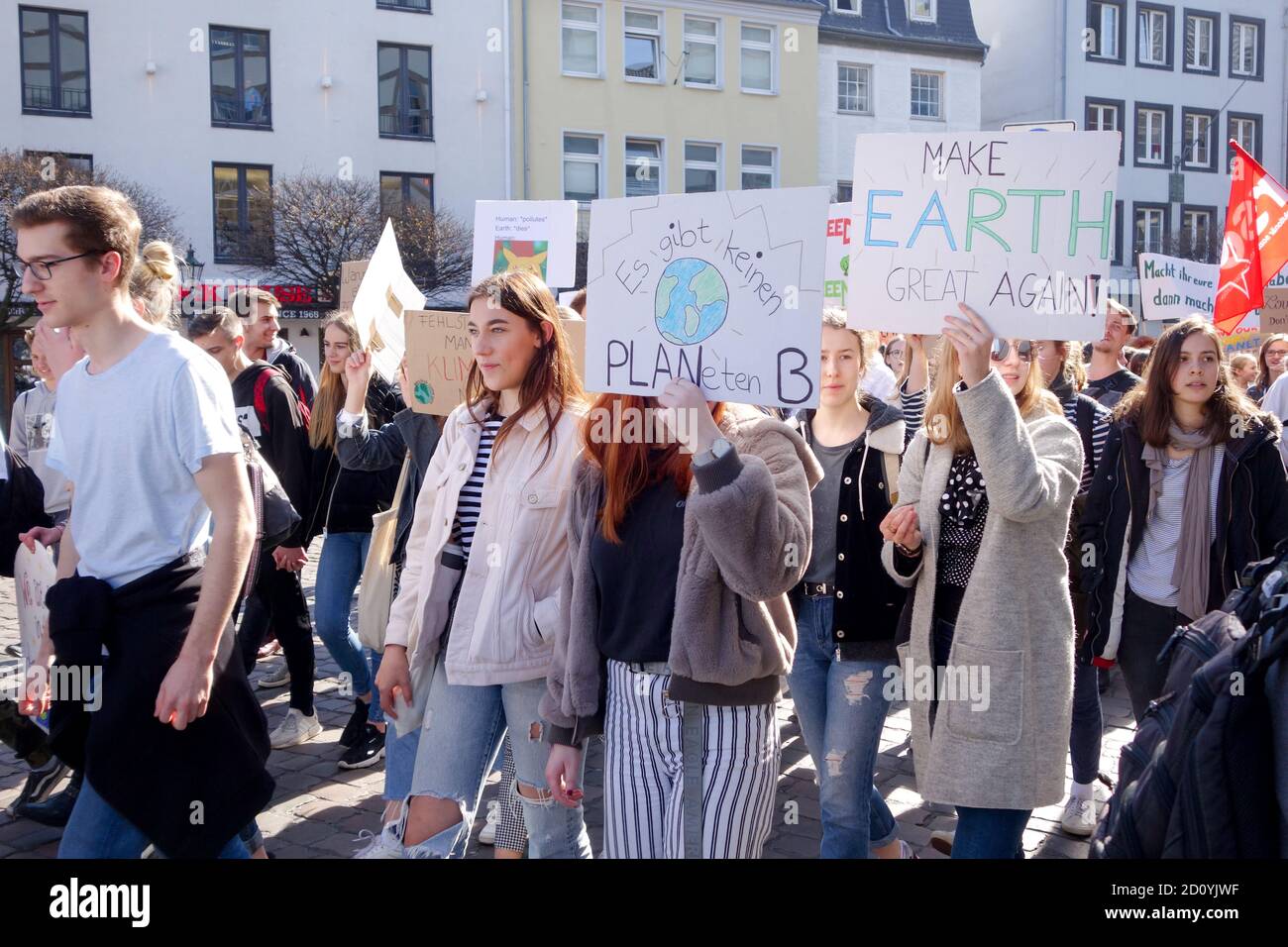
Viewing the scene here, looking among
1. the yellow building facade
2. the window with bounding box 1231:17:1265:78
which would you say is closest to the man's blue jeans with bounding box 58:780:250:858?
the yellow building facade

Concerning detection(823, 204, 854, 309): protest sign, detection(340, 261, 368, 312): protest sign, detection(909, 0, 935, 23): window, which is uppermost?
detection(909, 0, 935, 23): window

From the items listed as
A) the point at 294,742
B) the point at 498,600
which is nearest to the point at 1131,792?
the point at 498,600

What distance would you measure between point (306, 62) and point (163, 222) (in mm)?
6085

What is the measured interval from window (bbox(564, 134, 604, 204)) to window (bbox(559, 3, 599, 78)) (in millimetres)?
1546

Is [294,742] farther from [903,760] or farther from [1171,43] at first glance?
[1171,43]

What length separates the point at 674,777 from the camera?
302 cm

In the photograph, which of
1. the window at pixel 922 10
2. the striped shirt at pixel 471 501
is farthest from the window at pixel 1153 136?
the striped shirt at pixel 471 501

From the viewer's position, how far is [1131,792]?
198cm

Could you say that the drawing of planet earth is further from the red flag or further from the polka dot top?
the red flag

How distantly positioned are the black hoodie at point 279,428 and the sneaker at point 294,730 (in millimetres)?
886

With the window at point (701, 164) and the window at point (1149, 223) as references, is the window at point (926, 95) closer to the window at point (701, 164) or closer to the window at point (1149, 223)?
the window at point (701, 164)

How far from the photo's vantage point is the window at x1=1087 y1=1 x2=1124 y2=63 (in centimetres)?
3631

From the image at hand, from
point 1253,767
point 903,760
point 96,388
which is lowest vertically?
point 903,760

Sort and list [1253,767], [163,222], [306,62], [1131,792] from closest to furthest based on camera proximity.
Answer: [1253,767] < [1131,792] < [163,222] < [306,62]
